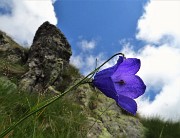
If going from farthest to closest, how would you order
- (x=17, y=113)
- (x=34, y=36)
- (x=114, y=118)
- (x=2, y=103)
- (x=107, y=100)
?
1. (x=34, y=36)
2. (x=107, y=100)
3. (x=114, y=118)
4. (x=17, y=113)
5. (x=2, y=103)

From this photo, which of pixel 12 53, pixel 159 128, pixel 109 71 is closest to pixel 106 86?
pixel 109 71

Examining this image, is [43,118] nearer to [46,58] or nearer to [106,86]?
[106,86]

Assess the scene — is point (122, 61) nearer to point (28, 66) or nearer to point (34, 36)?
point (28, 66)

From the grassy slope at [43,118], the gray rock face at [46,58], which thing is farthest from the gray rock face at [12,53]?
the grassy slope at [43,118]

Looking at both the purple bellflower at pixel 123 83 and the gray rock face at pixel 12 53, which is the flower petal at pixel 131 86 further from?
the gray rock face at pixel 12 53

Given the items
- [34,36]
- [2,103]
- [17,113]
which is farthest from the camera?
[34,36]

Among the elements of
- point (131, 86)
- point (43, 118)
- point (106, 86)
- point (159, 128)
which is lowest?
point (106, 86)

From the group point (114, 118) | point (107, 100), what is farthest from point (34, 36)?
point (114, 118)

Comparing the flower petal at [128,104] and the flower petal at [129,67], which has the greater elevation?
the flower petal at [129,67]
